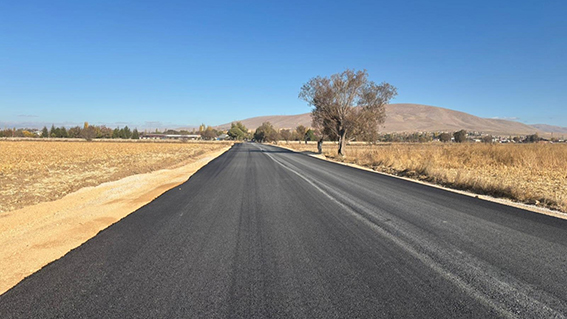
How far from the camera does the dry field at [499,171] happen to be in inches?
348

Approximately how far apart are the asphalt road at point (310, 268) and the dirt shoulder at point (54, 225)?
1.10 feet

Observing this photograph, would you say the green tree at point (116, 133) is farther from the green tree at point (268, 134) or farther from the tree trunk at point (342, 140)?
the tree trunk at point (342, 140)

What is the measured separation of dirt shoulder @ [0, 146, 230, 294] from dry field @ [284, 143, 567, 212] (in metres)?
10.6

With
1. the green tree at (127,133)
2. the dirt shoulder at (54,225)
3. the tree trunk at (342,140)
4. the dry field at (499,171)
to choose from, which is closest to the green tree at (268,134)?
the green tree at (127,133)

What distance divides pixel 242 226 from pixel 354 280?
2.75 meters

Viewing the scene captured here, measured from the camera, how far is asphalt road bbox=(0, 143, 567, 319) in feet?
Result: 8.89

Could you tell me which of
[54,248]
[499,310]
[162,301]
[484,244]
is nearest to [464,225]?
[484,244]

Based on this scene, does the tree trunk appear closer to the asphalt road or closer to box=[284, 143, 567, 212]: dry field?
box=[284, 143, 567, 212]: dry field

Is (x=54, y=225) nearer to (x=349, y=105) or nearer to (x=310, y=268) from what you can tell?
(x=310, y=268)

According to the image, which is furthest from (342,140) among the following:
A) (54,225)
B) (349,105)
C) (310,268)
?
(310,268)

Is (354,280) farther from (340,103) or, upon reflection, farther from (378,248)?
(340,103)

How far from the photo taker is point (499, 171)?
14.5 m

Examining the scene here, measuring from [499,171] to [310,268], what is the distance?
1517 cm

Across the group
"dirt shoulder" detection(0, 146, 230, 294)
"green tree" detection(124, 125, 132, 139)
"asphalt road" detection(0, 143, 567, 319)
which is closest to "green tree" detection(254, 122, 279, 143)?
"green tree" detection(124, 125, 132, 139)
